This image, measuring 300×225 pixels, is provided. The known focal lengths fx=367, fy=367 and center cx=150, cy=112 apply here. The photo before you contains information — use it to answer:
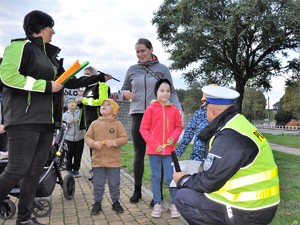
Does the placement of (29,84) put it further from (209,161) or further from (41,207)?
(209,161)

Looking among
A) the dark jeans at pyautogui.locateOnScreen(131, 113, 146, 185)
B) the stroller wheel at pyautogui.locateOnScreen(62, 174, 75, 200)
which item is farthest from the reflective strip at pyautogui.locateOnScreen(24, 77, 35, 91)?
the stroller wheel at pyautogui.locateOnScreen(62, 174, 75, 200)

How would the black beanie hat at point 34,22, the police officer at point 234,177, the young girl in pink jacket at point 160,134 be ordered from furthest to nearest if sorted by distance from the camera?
the young girl in pink jacket at point 160,134 → the black beanie hat at point 34,22 → the police officer at point 234,177

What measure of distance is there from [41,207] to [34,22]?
2.21 m

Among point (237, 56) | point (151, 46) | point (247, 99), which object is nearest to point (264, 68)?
point (237, 56)

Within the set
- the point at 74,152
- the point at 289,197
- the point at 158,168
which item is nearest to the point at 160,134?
the point at 158,168

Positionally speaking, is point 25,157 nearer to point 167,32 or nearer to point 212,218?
point 212,218

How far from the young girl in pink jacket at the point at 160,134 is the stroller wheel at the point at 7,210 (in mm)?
1662

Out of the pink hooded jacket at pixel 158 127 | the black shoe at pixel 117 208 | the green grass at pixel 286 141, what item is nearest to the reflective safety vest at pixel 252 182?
the pink hooded jacket at pixel 158 127

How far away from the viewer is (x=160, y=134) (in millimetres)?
4648

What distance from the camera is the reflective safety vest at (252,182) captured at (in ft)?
8.82

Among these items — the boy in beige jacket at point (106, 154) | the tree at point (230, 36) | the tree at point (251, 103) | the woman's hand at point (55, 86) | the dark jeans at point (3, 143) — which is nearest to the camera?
the woman's hand at point (55, 86)

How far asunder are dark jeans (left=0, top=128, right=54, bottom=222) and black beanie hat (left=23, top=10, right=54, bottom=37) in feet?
3.38

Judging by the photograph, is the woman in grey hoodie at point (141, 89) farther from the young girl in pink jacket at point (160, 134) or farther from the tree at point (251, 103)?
the tree at point (251, 103)

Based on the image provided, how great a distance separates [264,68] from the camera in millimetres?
31641
